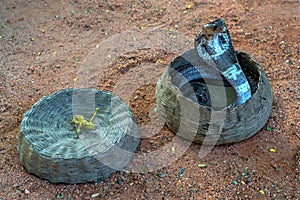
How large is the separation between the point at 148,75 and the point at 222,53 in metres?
0.88

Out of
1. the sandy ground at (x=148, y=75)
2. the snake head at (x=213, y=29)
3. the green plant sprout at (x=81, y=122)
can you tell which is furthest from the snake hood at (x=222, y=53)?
the green plant sprout at (x=81, y=122)

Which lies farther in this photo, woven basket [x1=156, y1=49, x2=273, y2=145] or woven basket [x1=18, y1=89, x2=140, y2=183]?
woven basket [x1=156, y1=49, x2=273, y2=145]

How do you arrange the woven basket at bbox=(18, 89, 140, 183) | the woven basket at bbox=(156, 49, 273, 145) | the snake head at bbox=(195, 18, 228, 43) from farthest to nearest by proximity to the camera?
the snake head at bbox=(195, 18, 228, 43) < the woven basket at bbox=(156, 49, 273, 145) < the woven basket at bbox=(18, 89, 140, 183)

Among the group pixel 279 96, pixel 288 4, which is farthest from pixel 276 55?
pixel 288 4

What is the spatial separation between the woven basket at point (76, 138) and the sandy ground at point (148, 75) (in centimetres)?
11

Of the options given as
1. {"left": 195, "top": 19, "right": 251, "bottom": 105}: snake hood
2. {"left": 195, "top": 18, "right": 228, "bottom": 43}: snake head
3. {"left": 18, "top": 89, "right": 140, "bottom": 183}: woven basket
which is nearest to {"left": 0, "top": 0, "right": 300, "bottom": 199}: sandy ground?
{"left": 18, "top": 89, "right": 140, "bottom": 183}: woven basket

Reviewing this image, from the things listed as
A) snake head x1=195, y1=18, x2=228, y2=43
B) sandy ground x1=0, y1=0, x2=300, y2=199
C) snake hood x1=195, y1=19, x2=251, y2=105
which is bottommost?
sandy ground x1=0, y1=0, x2=300, y2=199

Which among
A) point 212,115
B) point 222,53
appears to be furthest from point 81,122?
point 222,53

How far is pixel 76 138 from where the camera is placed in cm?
301

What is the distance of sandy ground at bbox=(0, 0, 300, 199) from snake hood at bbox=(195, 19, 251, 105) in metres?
0.37

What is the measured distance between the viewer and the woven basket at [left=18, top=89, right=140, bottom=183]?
277 centimetres

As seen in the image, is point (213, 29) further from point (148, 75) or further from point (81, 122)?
point (81, 122)

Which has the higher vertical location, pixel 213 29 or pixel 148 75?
pixel 213 29

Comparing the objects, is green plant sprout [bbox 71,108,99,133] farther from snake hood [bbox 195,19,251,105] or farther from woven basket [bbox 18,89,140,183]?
snake hood [bbox 195,19,251,105]
